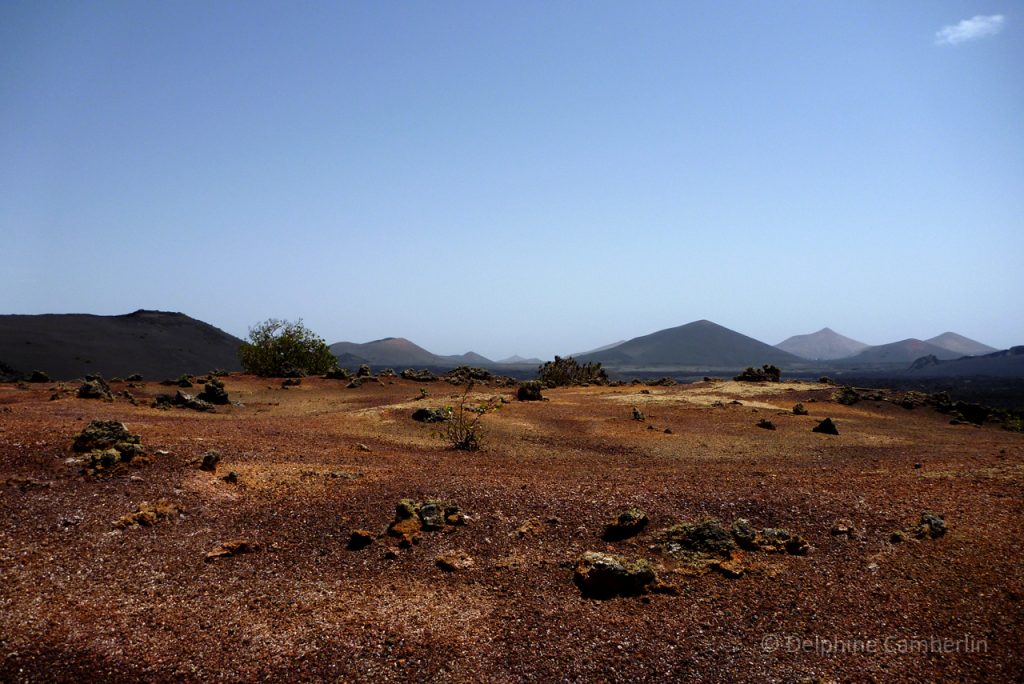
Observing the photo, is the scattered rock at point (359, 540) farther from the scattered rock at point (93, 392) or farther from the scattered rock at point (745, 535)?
the scattered rock at point (93, 392)

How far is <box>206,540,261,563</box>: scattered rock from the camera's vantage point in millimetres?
7386

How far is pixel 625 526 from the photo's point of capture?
8.28 m

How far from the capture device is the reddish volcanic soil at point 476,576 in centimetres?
542

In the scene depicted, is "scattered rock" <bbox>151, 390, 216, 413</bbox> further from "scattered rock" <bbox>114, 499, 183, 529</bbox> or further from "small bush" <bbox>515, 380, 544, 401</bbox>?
"scattered rock" <bbox>114, 499, 183, 529</bbox>

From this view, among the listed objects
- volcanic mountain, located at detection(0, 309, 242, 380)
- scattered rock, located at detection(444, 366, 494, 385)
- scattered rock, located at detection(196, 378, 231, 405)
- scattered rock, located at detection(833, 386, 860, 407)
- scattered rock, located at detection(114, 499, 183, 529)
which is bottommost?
scattered rock, located at detection(114, 499, 183, 529)

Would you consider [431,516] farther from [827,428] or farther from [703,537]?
[827,428]

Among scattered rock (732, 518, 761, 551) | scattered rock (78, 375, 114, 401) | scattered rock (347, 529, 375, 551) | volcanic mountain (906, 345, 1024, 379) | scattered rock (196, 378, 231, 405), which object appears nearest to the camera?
scattered rock (732, 518, 761, 551)

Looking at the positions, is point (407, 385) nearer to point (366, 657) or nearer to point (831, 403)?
point (831, 403)

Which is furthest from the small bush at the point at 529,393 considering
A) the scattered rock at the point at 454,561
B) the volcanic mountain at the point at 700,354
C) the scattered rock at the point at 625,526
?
the volcanic mountain at the point at 700,354

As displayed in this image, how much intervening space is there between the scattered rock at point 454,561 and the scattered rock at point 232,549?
2485 mm

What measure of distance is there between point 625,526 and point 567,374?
34434 mm

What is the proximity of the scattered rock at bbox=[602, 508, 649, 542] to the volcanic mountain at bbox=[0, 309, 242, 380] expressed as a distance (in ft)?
146

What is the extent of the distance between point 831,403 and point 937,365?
413ft

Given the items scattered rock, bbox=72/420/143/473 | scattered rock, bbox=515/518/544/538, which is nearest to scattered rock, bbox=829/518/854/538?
scattered rock, bbox=515/518/544/538
